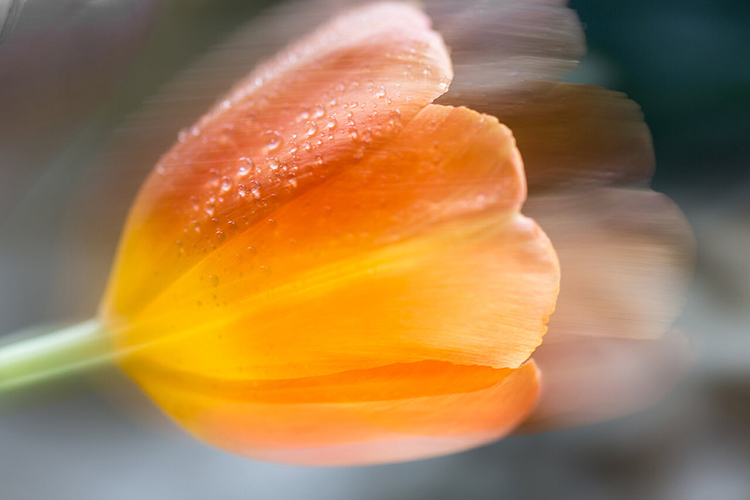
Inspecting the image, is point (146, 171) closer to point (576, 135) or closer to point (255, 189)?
point (255, 189)

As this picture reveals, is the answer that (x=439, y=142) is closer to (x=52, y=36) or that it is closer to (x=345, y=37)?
(x=345, y=37)

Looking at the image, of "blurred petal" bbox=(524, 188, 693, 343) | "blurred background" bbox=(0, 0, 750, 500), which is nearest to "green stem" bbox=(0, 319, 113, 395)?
"blurred background" bbox=(0, 0, 750, 500)

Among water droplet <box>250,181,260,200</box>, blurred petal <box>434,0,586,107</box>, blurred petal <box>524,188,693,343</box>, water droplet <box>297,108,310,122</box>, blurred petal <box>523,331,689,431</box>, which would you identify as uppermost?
water droplet <box>297,108,310,122</box>

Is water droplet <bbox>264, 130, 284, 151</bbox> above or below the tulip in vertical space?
above

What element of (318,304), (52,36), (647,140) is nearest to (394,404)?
(318,304)

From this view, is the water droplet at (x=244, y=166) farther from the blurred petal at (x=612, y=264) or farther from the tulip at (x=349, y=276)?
the blurred petal at (x=612, y=264)

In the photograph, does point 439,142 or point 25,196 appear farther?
point 25,196

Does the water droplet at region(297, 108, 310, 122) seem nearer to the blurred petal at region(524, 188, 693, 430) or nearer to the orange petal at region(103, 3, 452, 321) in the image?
the orange petal at region(103, 3, 452, 321)

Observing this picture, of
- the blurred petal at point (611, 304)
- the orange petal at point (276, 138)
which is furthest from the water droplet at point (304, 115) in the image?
the blurred petal at point (611, 304)
